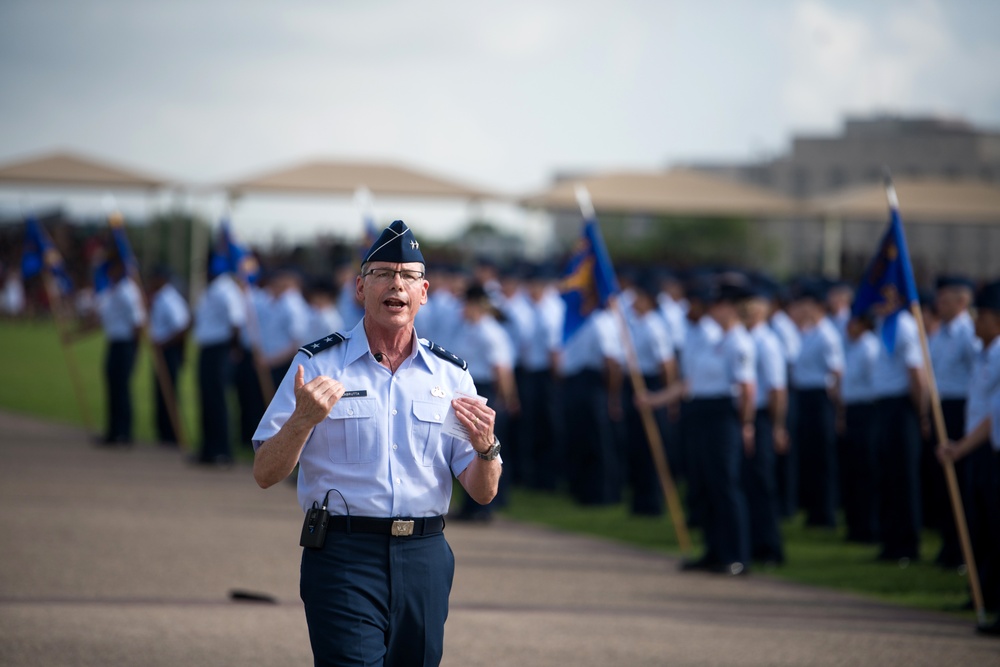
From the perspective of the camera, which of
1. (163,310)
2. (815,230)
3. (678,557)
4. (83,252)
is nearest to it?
(678,557)

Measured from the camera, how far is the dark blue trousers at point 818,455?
45.8 feet

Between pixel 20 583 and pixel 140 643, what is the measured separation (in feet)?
6.89

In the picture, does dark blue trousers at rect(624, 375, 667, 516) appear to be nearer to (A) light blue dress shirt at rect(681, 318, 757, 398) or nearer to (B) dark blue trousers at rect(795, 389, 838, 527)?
(B) dark blue trousers at rect(795, 389, 838, 527)

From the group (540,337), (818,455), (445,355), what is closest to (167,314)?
(540,337)

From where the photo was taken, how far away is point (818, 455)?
14109mm

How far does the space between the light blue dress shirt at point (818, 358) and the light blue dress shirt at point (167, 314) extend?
8.33 meters

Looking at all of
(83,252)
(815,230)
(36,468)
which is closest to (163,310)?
(36,468)

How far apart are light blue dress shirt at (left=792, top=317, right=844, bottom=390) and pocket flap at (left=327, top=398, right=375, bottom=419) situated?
31.4 ft

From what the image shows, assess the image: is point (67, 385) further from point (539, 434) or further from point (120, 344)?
point (539, 434)

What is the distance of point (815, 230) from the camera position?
8062 cm

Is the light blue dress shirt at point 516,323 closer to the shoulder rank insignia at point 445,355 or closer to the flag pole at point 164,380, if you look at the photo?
the flag pole at point 164,380

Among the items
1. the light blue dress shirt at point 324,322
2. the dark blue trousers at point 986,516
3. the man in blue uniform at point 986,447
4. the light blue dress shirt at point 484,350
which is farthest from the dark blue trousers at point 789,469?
the light blue dress shirt at point 324,322

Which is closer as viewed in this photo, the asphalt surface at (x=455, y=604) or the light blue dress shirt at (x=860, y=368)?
the asphalt surface at (x=455, y=604)

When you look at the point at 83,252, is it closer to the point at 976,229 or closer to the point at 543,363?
the point at 543,363
